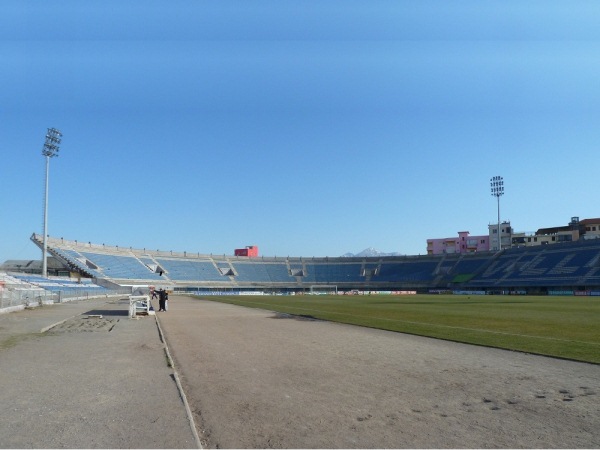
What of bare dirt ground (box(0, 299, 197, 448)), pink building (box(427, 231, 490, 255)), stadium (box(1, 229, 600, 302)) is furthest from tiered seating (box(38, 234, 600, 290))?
bare dirt ground (box(0, 299, 197, 448))

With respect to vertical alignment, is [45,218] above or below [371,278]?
above

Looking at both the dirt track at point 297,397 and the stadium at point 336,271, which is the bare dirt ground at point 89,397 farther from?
the stadium at point 336,271

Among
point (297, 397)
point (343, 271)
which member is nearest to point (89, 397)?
point (297, 397)

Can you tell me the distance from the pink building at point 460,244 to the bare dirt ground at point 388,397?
128262 mm

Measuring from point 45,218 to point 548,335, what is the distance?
68491mm

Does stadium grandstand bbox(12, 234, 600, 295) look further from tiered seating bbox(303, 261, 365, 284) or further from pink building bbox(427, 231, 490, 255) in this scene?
pink building bbox(427, 231, 490, 255)

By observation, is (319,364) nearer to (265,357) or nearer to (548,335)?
(265,357)

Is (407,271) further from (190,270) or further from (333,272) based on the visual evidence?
Answer: (190,270)

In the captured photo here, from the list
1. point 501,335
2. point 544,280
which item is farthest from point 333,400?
point 544,280

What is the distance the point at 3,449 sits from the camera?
18.4 feet

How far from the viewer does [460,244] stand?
14038cm

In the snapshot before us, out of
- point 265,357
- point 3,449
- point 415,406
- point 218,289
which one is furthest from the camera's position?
point 218,289

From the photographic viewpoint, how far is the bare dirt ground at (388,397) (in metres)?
6.15

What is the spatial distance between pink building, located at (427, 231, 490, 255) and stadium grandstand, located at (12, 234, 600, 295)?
20275mm
